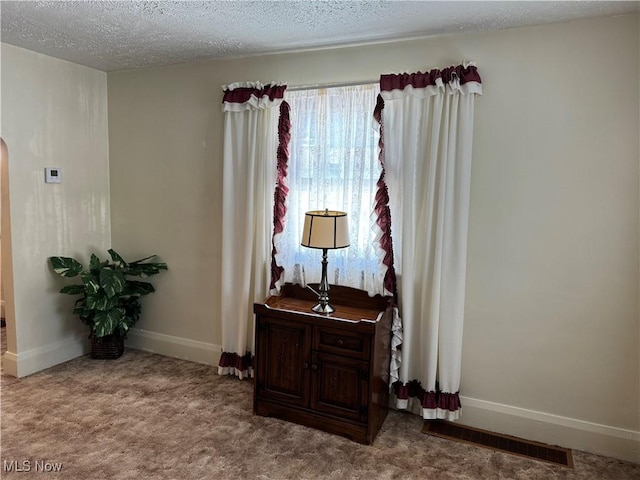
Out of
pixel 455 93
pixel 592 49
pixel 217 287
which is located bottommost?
pixel 217 287

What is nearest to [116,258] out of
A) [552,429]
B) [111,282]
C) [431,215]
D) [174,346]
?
[111,282]

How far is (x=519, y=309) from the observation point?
9.59ft

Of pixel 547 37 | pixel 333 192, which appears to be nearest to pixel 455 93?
pixel 547 37

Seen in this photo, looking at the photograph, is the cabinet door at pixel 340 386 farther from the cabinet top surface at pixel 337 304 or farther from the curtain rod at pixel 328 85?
the curtain rod at pixel 328 85

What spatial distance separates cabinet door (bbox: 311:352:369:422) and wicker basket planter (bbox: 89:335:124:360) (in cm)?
197

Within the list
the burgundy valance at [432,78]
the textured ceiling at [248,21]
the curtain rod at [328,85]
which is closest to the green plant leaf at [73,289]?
the textured ceiling at [248,21]

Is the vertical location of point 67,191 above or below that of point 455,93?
below

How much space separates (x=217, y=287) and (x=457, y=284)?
1944mm

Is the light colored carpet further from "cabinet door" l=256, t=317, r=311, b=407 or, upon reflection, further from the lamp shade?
the lamp shade

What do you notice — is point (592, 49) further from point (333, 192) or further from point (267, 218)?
point (267, 218)

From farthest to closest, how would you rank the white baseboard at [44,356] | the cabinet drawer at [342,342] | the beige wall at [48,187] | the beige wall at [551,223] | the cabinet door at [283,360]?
the white baseboard at [44,356]
the beige wall at [48,187]
the cabinet door at [283,360]
the cabinet drawer at [342,342]
the beige wall at [551,223]

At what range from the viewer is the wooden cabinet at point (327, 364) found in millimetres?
2859

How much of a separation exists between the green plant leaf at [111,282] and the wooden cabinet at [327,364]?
4.51 ft

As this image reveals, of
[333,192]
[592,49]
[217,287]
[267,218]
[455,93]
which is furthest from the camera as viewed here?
[217,287]
